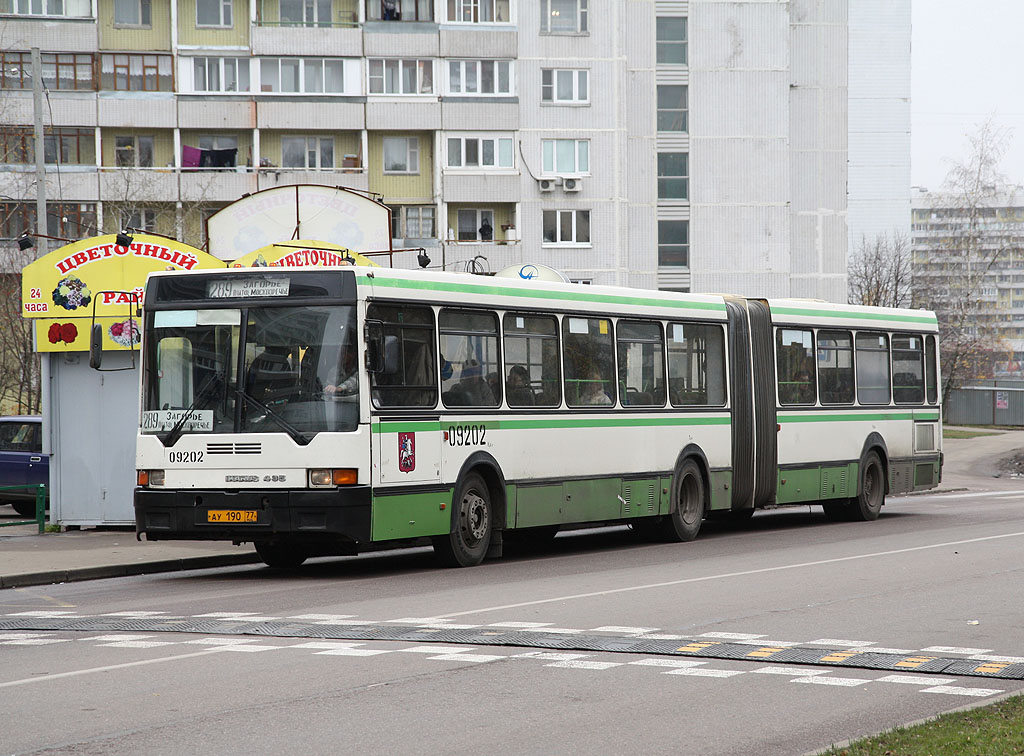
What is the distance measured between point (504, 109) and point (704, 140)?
977 centimetres

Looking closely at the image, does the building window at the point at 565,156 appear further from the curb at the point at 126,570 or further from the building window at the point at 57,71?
the curb at the point at 126,570

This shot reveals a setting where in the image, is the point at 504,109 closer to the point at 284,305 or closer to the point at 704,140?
the point at 704,140

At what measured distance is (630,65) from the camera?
208 ft

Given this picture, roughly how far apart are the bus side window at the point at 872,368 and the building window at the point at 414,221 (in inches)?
1406

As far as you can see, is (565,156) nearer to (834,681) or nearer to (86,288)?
(86,288)

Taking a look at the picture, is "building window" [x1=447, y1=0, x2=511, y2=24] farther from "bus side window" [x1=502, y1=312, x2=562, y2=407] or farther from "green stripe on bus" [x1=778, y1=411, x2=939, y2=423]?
"bus side window" [x1=502, y1=312, x2=562, y2=407]

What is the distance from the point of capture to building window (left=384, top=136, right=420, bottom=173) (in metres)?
59.2

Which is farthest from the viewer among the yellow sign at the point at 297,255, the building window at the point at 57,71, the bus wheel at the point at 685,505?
the building window at the point at 57,71

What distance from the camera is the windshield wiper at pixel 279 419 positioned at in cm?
1472

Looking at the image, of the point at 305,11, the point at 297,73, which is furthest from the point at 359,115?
the point at 305,11

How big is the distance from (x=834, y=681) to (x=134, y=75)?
53067 millimetres

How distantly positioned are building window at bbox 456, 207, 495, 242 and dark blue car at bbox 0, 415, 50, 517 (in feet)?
107

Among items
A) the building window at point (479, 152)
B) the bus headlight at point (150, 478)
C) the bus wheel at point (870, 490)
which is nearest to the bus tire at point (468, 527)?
the bus headlight at point (150, 478)

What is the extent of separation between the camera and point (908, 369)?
25.3m
